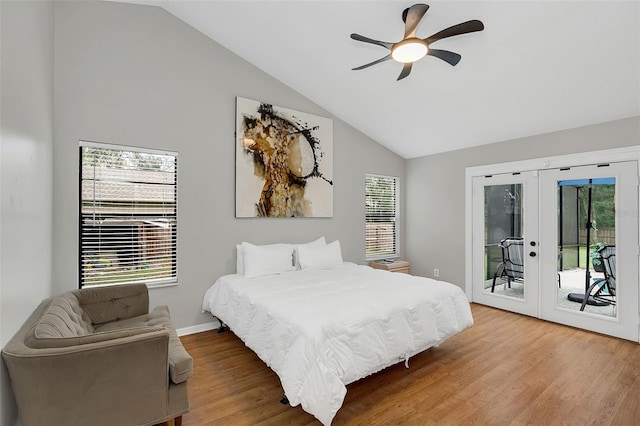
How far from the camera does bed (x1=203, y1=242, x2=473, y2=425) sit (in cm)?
201

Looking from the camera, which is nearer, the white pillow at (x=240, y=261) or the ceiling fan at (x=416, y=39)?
the ceiling fan at (x=416, y=39)

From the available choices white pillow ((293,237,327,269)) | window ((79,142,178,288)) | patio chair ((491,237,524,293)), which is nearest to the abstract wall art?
white pillow ((293,237,327,269))

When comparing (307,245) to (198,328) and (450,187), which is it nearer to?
(198,328)

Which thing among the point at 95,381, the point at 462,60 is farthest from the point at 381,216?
the point at 95,381

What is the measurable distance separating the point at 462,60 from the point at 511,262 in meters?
3.00

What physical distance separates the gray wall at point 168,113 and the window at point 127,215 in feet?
0.33

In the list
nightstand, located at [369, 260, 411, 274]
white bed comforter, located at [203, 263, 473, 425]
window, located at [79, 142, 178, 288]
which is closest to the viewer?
white bed comforter, located at [203, 263, 473, 425]

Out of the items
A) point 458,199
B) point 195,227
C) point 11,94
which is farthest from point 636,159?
point 11,94

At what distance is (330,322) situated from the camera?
2.19 meters

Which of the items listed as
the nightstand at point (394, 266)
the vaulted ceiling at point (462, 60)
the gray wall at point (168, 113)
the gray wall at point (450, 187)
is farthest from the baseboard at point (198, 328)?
the gray wall at point (450, 187)

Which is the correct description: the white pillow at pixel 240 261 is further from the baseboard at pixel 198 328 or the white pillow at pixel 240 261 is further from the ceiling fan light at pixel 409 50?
the ceiling fan light at pixel 409 50

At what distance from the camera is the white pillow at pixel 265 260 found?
3.72m

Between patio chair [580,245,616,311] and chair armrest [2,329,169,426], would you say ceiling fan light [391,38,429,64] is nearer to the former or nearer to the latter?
chair armrest [2,329,169,426]

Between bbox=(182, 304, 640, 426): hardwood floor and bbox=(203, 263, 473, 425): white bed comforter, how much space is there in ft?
0.93
